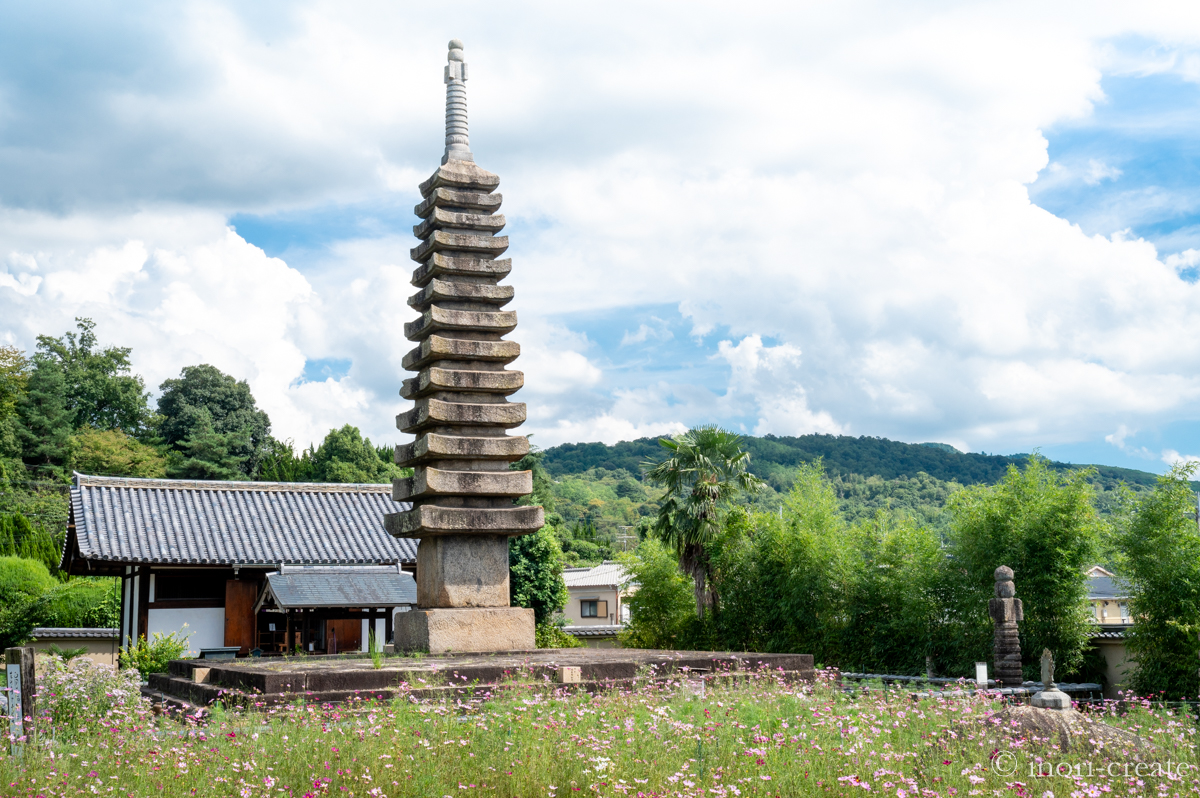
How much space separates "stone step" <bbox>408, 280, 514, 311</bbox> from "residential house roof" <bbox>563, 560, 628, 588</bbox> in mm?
30788

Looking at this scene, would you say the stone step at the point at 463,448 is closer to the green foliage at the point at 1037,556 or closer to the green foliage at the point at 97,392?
the green foliage at the point at 1037,556

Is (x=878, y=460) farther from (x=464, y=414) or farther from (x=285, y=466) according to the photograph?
(x=464, y=414)

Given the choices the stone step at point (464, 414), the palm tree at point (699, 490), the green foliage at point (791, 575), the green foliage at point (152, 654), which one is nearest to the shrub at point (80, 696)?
the stone step at point (464, 414)

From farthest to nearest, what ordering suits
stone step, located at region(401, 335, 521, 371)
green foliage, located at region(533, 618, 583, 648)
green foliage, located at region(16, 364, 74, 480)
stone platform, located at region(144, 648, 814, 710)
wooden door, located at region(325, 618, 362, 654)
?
green foliage, located at region(16, 364, 74, 480) < green foliage, located at region(533, 618, 583, 648) < wooden door, located at region(325, 618, 362, 654) < stone step, located at region(401, 335, 521, 371) < stone platform, located at region(144, 648, 814, 710)

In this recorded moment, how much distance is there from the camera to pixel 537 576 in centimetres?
3073

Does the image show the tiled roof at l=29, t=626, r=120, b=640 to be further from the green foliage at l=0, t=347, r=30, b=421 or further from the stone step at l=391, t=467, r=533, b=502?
the green foliage at l=0, t=347, r=30, b=421

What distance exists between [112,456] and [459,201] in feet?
136

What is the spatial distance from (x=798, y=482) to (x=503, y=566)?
10408mm

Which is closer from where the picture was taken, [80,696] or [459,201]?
→ [80,696]

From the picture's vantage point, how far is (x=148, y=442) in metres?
55.8

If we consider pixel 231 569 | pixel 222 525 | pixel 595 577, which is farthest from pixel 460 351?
pixel 595 577

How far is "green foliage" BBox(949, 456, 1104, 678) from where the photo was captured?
53.4ft

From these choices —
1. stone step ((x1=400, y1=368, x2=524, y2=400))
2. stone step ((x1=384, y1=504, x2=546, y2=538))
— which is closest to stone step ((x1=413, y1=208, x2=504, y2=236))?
stone step ((x1=400, y1=368, x2=524, y2=400))

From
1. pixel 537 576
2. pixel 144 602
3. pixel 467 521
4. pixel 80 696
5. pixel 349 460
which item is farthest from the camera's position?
pixel 349 460
